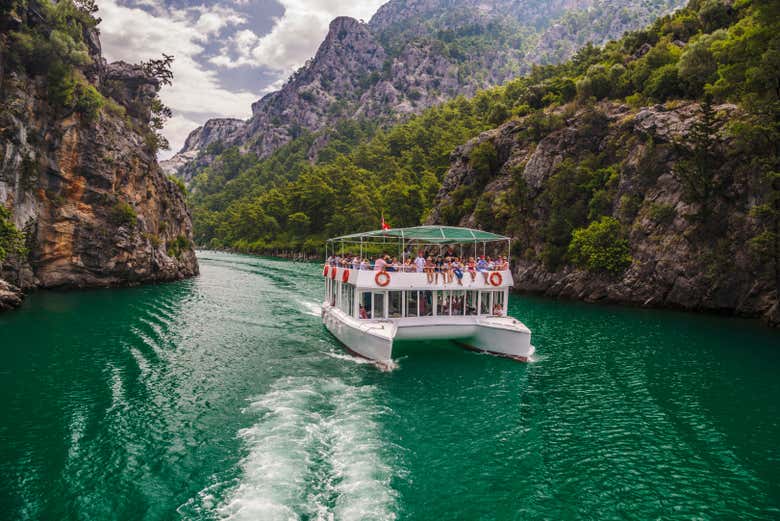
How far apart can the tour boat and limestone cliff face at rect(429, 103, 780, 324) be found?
2208cm

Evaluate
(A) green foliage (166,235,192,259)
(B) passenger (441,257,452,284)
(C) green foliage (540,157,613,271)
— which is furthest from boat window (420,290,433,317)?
(A) green foliage (166,235,192,259)

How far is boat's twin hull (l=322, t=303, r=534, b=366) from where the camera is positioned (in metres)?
20.9

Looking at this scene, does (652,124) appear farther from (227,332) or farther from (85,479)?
(85,479)

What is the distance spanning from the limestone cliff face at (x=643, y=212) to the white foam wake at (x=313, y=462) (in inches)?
1266

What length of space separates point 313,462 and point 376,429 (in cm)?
267

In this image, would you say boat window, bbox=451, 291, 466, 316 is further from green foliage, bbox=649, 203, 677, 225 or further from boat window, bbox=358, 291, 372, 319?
green foliage, bbox=649, 203, 677, 225

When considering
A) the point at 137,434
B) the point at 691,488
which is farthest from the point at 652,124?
the point at 137,434

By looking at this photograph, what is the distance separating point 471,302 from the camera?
23.8 meters

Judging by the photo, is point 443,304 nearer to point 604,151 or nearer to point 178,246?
point 604,151

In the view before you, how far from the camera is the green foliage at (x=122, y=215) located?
152 feet

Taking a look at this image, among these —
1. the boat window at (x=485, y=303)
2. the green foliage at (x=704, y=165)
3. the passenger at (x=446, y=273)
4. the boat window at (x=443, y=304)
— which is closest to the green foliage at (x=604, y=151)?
the green foliage at (x=704, y=165)

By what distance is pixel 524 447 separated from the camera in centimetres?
1318

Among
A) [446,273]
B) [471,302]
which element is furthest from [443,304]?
[446,273]

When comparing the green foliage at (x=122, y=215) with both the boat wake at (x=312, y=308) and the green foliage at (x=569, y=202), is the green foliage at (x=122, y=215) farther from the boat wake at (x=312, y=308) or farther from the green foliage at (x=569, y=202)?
the green foliage at (x=569, y=202)
